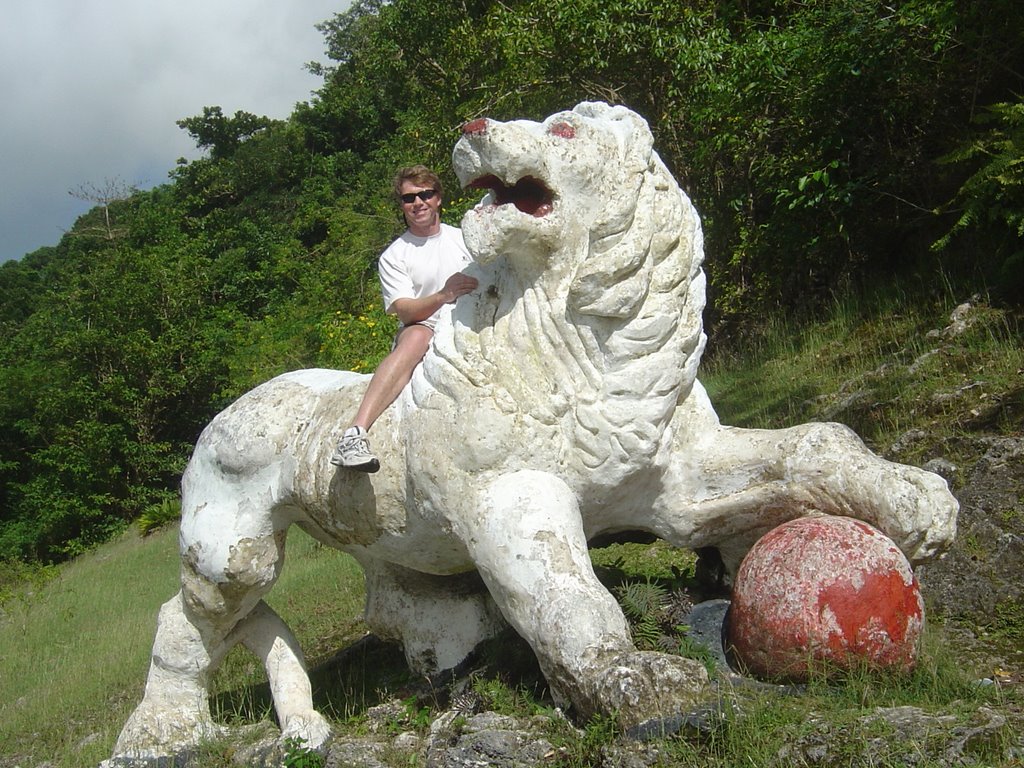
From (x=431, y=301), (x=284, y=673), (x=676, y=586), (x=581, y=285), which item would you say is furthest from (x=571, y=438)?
(x=284, y=673)

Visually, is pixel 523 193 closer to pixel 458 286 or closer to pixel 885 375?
pixel 458 286

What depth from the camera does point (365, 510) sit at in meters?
3.99

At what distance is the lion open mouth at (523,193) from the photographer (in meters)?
3.71

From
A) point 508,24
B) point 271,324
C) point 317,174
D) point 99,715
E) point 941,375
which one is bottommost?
point 99,715

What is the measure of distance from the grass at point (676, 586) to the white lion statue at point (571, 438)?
333 millimetres

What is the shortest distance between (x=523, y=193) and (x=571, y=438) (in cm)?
87

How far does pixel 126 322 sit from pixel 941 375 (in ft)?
60.8

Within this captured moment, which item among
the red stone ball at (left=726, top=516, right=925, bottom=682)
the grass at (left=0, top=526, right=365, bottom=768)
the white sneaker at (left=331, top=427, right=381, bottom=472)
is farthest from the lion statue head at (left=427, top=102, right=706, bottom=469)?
the grass at (left=0, top=526, right=365, bottom=768)

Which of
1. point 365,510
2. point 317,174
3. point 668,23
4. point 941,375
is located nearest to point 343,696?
point 365,510

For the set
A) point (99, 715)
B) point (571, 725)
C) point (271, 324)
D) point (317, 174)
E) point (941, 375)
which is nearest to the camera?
point (571, 725)

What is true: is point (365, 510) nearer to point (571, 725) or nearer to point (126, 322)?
point (571, 725)

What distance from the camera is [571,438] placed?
3713mm

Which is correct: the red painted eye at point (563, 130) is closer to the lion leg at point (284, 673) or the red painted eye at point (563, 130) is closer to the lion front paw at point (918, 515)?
the lion front paw at point (918, 515)

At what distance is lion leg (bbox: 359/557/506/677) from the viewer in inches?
175
